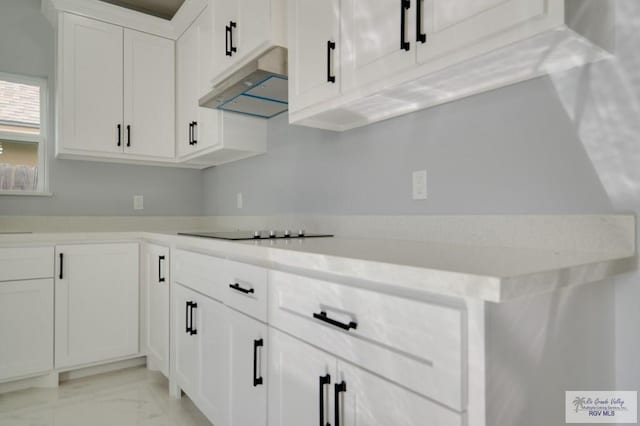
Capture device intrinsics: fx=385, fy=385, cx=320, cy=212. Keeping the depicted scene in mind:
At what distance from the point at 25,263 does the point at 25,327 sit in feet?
1.23

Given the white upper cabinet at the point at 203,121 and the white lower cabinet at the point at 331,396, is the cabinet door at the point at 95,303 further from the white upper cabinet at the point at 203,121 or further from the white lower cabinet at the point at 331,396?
→ the white lower cabinet at the point at 331,396

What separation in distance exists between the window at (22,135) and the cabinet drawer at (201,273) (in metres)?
1.56

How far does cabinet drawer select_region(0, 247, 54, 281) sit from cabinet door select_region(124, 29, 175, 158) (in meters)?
0.90

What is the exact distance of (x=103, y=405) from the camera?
2.09m

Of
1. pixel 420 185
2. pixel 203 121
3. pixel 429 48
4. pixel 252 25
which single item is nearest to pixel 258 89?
pixel 252 25

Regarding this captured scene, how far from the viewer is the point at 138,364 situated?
2643mm

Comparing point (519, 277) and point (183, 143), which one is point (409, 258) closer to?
point (519, 277)

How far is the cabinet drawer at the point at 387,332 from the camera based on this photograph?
70 cm

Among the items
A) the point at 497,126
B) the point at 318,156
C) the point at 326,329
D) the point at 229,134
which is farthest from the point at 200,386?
the point at 497,126

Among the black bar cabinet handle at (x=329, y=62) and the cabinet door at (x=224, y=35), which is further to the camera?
the cabinet door at (x=224, y=35)

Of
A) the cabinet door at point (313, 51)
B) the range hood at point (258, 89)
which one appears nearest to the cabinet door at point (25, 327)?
the range hood at point (258, 89)

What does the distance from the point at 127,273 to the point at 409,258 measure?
7.37 feet

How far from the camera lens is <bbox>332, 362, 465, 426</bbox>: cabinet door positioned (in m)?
0.73

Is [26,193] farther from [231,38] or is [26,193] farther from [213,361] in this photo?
[213,361]
